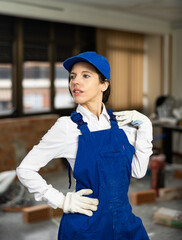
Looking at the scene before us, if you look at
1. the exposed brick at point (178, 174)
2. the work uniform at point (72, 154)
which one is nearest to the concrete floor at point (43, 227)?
the exposed brick at point (178, 174)

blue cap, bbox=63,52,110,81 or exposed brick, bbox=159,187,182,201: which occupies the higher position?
blue cap, bbox=63,52,110,81

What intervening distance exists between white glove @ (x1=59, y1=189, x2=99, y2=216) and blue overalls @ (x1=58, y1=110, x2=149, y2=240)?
0.03m

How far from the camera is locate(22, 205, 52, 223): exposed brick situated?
270 centimetres

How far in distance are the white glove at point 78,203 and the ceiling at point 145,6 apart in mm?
3617

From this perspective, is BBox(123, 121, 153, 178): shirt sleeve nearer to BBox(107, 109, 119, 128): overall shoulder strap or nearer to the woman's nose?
BBox(107, 109, 119, 128): overall shoulder strap

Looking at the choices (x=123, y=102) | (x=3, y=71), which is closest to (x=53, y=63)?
(x=3, y=71)

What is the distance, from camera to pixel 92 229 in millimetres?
1093

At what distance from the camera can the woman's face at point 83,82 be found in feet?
3.65

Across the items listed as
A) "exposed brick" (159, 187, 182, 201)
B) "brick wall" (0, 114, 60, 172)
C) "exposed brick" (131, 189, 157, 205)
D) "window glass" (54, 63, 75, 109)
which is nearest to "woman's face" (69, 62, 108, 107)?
"exposed brick" (131, 189, 157, 205)

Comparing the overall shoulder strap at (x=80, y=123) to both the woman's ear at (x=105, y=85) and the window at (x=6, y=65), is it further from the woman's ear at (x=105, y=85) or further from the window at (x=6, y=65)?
the window at (x=6, y=65)

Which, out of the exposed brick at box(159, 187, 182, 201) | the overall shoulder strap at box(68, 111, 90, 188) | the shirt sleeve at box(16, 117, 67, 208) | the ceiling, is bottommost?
the exposed brick at box(159, 187, 182, 201)

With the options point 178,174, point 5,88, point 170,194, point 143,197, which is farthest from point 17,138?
point 178,174

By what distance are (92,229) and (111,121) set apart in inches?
15.7

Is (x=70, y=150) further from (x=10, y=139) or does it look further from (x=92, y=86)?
(x=10, y=139)
